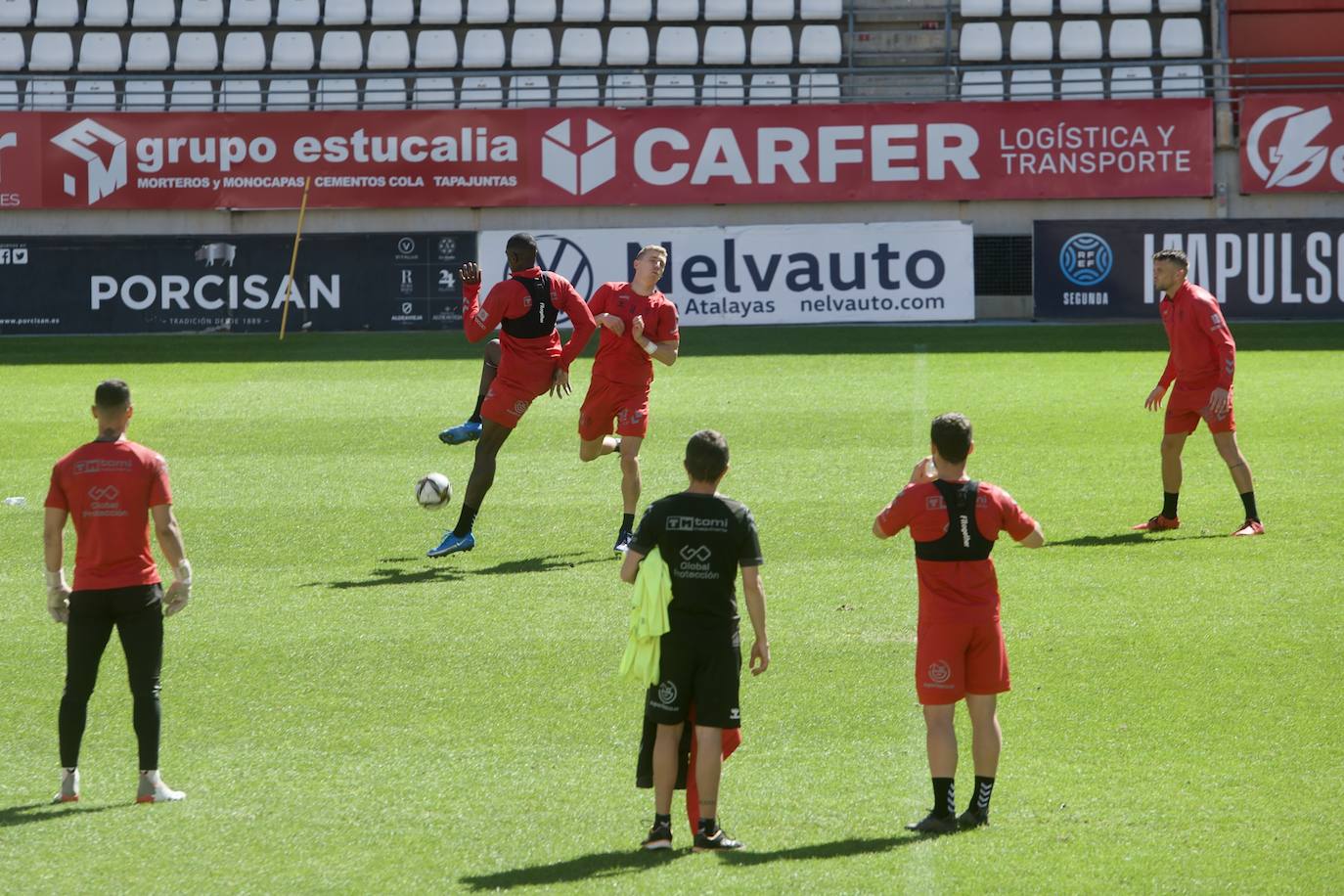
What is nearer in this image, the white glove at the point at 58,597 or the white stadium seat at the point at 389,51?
the white glove at the point at 58,597

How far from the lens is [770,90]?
2950cm

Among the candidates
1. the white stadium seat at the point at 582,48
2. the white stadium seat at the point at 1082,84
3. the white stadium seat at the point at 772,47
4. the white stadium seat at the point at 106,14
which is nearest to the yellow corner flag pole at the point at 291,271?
the white stadium seat at the point at 582,48

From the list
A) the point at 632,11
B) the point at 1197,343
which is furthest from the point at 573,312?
the point at 632,11

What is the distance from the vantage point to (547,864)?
228 inches

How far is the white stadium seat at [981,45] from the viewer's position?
1207 inches

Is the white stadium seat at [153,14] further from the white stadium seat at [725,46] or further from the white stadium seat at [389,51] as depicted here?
the white stadium seat at [725,46]

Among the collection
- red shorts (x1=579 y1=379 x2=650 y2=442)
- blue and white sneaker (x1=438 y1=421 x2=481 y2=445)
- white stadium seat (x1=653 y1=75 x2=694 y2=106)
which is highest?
white stadium seat (x1=653 y1=75 x2=694 y2=106)

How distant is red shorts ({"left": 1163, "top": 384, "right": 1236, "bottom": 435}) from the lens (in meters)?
11.6

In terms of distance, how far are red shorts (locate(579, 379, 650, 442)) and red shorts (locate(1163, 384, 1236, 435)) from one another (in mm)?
3867

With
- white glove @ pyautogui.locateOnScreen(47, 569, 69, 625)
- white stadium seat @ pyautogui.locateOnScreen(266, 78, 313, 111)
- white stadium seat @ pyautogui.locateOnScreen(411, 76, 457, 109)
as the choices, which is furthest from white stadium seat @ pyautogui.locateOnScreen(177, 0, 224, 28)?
white glove @ pyautogui.locateOnScreen(47, 569, 69, 625)

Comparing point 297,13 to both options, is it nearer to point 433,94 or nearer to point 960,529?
point 433,94

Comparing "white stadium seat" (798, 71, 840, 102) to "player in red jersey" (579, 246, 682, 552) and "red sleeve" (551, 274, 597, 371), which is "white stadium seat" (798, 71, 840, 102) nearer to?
"red sleeve" (551, 274, 597, 371)

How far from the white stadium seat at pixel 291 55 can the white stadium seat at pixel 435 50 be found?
87.2 inches

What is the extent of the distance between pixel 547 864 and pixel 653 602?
3.35 feet
